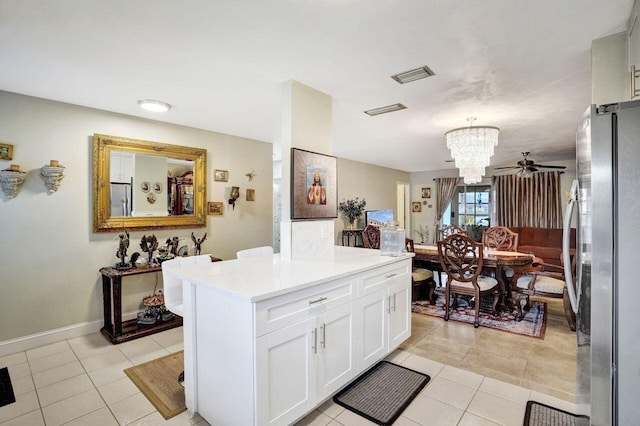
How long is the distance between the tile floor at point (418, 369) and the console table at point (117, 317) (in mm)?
82

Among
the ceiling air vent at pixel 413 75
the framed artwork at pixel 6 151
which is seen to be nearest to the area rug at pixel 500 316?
the ceiling air vent at pixel 413 75

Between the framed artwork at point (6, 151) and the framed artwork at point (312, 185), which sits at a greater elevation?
the framed artwork at point (6, 151)

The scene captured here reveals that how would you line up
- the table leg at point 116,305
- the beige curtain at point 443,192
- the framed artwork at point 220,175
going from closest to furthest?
the table leg at point 116,305
the framed artwork at point 220,175
the beige curtain at point 443,192

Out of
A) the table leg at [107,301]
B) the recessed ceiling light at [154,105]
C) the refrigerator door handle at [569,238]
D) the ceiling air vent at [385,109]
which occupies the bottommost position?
the table leg at [107,301]

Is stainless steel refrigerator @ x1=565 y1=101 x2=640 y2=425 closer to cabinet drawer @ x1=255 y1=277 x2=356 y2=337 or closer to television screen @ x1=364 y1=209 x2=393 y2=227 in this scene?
cabinet drawer @ x1=255 y1=277 x2=356 y2=337

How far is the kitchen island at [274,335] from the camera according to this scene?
155cm

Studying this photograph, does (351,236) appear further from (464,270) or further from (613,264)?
(613,264)

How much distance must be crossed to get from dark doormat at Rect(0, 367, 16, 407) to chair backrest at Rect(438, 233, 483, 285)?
400 centimetres

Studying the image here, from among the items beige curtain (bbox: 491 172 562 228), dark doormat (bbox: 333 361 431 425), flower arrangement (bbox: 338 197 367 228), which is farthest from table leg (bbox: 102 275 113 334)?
beige curtain (bbox: 491 172 562 228)

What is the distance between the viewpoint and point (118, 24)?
71.0 inches

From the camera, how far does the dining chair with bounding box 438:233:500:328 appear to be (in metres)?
3.49

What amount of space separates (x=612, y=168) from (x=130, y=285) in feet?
13.8

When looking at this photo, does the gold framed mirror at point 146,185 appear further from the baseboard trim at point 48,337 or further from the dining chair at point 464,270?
the dining chair at point 464,270

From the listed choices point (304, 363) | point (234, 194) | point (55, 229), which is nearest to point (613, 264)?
point (304, 363)
